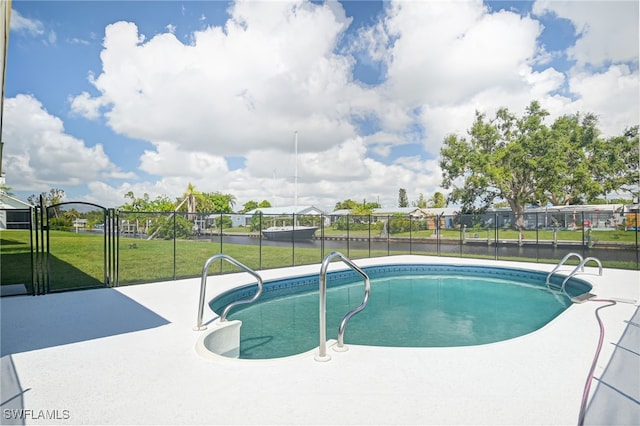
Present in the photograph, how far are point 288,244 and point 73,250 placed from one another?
12748 millimetres

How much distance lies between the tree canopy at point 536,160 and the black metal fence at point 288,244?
2.60 m

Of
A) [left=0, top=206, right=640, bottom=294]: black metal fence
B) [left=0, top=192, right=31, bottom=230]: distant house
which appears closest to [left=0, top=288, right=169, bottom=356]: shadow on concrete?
[left=0, top=206, right=640, bottom=294]: black metal fence

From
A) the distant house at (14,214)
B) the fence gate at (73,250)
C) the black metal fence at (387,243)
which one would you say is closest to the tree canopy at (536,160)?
the black metal fence at (387,243)

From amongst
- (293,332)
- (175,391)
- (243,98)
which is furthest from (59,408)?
(243,98)

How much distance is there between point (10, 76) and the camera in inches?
550

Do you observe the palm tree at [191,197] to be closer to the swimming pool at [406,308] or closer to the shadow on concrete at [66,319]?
the swimming pool at [406,308]

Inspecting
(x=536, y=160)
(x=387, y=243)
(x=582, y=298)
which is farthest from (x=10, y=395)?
(x=536, y=160)

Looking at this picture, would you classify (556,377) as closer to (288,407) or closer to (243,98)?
(288,407)

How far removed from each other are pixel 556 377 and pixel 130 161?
45431mm

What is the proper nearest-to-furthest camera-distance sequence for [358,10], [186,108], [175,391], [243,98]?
[175,391] < [358,10] < [243,98] < [186,108]

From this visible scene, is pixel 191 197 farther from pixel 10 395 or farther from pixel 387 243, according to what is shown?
pixel 10 395

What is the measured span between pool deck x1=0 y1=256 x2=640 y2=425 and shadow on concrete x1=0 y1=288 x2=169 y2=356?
4 centimetres

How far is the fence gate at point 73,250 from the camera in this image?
7057mm

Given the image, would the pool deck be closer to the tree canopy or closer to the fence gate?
the fence gate
